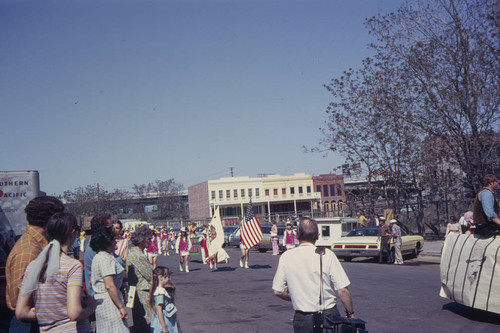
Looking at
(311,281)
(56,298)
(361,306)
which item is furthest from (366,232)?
(56,298)

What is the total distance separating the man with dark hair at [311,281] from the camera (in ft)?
14.6

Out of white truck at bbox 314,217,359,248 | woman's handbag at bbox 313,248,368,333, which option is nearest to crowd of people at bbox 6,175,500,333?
woman's handbag at bbox 313,248,368,333

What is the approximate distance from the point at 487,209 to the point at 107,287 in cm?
554

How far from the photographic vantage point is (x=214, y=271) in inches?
772

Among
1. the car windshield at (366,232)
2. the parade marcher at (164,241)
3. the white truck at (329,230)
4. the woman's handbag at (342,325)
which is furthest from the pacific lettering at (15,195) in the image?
the parade marcher at (164,241)

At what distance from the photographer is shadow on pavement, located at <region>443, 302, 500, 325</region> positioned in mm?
8530

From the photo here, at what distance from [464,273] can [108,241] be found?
18.9 ft

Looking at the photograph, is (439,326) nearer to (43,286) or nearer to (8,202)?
(43,286)

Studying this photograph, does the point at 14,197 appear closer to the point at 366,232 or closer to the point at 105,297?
the point at 105,297

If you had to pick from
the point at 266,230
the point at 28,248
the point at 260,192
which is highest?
the point at 260,192

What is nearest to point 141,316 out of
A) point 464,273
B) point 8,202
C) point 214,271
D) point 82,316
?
point 82,316

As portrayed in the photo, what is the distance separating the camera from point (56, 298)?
3.85 metres

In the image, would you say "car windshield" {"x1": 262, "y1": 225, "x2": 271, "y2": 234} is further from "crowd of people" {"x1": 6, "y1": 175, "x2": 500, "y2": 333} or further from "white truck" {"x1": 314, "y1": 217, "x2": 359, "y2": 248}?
"crowd of people" {"x1": 6, "y1": 175, "x2": 500, "y2": 333}

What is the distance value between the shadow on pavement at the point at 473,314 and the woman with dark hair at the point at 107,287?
5.98m
